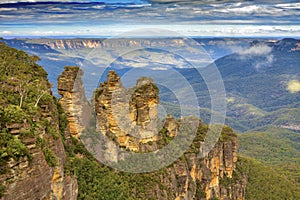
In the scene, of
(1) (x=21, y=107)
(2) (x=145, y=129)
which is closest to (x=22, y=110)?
(1) (x=21, y=107)

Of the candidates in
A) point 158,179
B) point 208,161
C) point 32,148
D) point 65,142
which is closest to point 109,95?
point 65,142

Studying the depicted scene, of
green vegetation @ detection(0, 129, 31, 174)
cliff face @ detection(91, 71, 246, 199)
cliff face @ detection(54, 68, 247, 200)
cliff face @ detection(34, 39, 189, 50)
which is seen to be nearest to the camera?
green vegetation @ detection(0, 129, 31, 174)

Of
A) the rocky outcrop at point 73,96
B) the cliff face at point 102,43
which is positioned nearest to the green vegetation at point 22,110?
the rocky outcrop at point 73,96

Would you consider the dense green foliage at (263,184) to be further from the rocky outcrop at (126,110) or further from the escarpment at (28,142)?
the escarpment at (28,142)

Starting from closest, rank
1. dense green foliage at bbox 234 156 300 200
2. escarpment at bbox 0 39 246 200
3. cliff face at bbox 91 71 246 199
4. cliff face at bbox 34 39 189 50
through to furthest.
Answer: escarpment at bbox 0 39 246 200, cliff face at bbox 91 71 246 199, cliff face at bbox 34 39 189 50, dense green foliage at bbox 234 156 300 200

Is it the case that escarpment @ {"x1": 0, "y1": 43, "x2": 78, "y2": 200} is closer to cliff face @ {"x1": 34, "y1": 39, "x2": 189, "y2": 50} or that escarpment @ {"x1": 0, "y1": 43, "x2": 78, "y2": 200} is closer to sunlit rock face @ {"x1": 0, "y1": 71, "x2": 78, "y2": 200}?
sunlit rock face @ {"x1": 0, "y1": 71, "x2": 78, "y2": 200}

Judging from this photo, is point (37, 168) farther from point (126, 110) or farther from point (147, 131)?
point (147, 131)

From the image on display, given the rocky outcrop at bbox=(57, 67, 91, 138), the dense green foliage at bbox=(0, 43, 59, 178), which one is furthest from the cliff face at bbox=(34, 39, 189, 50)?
the dense green foliage at bbox=(0, 43, 59, 178)
